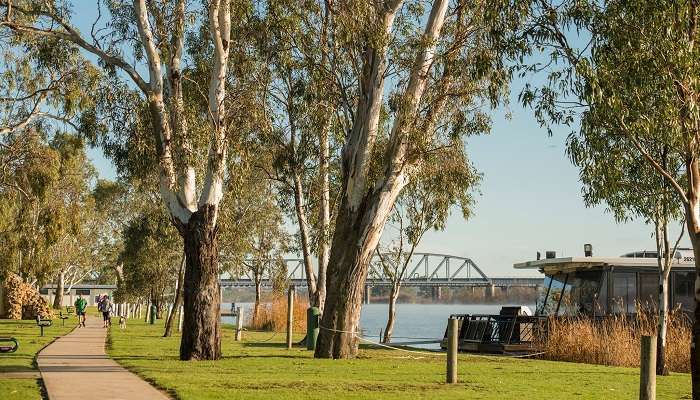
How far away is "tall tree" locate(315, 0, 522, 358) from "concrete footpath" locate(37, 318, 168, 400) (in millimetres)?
5345

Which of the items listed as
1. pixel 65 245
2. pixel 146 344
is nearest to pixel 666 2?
pixel 146 344

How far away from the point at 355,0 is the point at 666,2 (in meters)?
10.5

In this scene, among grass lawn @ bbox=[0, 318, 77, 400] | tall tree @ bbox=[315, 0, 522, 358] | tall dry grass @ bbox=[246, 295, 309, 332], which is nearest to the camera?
grass lawn @ bbox=[0, 318, 77, 400]

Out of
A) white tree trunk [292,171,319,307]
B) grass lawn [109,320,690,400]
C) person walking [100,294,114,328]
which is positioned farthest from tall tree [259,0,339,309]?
person walking [100,294,114,328]

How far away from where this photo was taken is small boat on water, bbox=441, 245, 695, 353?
27.0 metres

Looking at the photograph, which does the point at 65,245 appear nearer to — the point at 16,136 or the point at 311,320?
the point at 16,136

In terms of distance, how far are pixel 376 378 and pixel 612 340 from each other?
8.89 m

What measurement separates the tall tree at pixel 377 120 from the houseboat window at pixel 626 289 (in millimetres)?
7346

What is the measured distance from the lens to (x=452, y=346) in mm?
15281

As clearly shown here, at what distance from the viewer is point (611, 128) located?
14836mm

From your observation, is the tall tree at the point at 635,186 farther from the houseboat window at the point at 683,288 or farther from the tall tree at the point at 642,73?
the houseboat window at the point at 683,288

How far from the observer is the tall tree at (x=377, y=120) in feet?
72.2

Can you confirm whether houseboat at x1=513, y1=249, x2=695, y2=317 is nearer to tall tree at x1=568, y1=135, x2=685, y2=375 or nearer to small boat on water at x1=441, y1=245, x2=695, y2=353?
small boat on water at x1=441, y1=245, x2=695, y2=353

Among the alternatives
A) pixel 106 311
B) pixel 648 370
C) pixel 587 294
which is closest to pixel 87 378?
pixel 648 370
